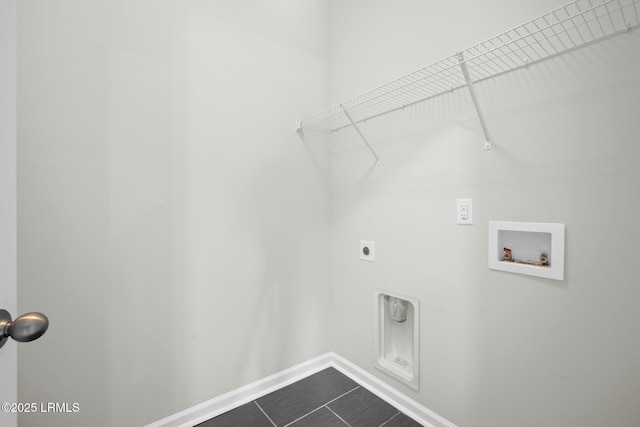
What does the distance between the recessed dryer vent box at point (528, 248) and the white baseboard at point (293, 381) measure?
86 centimetres

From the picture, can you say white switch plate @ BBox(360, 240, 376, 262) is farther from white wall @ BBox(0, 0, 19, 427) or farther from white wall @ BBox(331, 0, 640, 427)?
white wall @ BBox(0, 0, 19, 427)

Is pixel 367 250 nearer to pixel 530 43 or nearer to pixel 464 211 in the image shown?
pixel 464 211

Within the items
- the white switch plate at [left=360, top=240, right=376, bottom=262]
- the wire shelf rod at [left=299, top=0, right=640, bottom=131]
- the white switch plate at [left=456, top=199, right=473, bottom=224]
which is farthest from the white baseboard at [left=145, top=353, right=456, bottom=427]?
the wire shelf rod at [left=299, top=0, right=640, bottom=131]

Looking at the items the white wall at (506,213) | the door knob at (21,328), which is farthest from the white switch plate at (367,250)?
the door knob at (21,328)

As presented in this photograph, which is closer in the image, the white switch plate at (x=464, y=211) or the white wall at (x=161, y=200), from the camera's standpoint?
the white wall at (x=161, y=200)

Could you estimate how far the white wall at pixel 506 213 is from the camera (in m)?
0.96

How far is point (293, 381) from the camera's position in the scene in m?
1.86

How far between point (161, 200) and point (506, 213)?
61.4 inches

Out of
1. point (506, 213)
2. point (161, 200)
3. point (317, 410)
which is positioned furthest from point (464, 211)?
point (161, 200)

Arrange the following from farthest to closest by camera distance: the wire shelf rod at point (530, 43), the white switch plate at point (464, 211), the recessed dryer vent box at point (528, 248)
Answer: the white switch plate at point (464, 211)
the recessed dryer vent box at point (528, 248)
the wire shelf rod at point (530, 43)

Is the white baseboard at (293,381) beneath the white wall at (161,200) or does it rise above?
beneath

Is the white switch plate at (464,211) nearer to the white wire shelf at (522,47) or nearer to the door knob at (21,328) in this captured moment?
the white wire shelf at (522,47)

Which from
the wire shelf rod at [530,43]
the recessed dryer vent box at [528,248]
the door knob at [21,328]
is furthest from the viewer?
the recessed dryer vent box at [528,248]

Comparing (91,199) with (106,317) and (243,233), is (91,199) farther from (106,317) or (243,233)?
(243,233)
